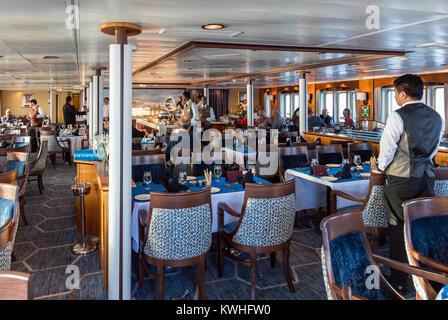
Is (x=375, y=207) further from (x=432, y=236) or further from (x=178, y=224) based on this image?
(x=178, y=224)

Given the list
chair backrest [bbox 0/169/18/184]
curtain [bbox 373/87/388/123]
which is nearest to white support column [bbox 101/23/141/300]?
chair backrest [bbox 0/169/18/184]

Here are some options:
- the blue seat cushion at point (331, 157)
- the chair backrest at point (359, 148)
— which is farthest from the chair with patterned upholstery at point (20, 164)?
the chair backrest at point (359, 148)

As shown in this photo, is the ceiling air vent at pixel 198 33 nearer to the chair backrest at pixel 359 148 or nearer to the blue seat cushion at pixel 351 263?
the chair backrest at pixel 359 148

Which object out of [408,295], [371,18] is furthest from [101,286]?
[371,18]

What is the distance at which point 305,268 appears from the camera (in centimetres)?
349

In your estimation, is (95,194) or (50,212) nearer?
(95,194)

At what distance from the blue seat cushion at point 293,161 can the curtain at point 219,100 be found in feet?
58.0

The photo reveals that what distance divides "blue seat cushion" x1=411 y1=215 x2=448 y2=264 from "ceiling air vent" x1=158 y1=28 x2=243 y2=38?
283 cm

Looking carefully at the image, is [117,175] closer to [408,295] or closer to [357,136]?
[408,295]

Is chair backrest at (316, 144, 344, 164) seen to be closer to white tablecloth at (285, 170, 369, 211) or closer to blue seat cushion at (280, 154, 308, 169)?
blue seat cushion at (280, 154, 308, 169)

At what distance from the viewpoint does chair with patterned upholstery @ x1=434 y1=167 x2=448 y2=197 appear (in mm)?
3285

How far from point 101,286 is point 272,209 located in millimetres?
1621

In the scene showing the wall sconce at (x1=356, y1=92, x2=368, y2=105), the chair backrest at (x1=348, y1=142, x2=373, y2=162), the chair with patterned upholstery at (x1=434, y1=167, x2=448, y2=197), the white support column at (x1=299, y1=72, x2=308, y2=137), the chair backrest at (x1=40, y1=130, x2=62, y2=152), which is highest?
the wall sconce at (x1=356, y1=92, x2=368, y2=105)

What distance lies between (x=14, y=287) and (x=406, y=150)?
8.74ft
